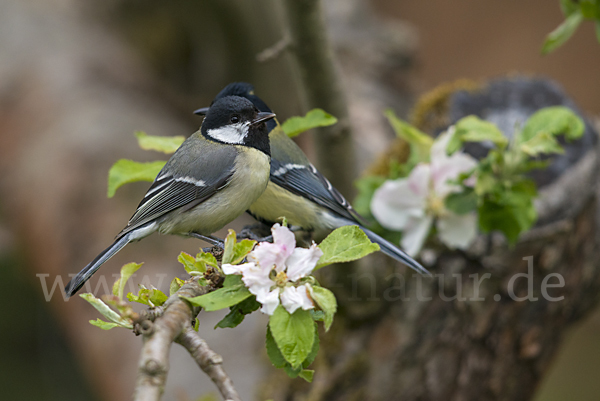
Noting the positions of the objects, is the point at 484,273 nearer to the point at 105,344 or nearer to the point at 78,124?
the point at 105,344

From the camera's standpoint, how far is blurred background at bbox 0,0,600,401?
2.45m

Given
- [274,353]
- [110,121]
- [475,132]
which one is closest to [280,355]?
[274,353]

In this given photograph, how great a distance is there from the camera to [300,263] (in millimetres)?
579

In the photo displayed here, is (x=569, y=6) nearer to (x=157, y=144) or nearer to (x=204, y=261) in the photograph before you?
(x=157, y=144)

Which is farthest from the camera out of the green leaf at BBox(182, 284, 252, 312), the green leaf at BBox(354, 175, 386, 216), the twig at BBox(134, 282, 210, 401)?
the green leaf at BBox(354, 175, 386, 216)

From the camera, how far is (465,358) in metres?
1.52

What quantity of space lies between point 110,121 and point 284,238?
263 centimetres

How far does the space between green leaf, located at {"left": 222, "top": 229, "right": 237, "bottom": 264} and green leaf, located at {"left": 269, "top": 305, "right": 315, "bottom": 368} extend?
0.08 meters

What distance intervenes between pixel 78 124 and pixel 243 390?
1846mm

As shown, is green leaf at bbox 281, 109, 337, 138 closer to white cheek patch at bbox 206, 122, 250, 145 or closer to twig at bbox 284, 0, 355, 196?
white cheek patch at bbox 206, 122, 250, 145

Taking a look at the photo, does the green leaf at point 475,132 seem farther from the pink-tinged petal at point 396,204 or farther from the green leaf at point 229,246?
the green leaf at point 229,246

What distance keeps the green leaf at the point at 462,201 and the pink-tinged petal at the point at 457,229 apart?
62mm

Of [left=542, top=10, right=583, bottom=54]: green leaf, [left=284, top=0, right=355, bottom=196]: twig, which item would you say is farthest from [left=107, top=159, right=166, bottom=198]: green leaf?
[left=542, top=10, right=583, bottom=54]: green leaf

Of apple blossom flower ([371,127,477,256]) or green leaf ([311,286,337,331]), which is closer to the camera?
green leaf ([311,286,337,331])
